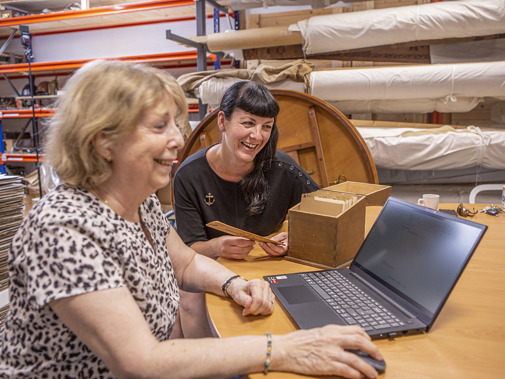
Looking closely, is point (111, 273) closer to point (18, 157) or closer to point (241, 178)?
point (241, 178)

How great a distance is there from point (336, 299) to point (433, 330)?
0.73 feet

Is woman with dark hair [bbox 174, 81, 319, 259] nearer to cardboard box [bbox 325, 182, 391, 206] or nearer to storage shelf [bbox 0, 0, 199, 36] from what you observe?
→ cardboard box [bbox 325, 182, 391, 206]

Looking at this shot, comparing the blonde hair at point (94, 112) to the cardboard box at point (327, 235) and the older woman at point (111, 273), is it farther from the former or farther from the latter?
the cardboard box at point (327, 235)

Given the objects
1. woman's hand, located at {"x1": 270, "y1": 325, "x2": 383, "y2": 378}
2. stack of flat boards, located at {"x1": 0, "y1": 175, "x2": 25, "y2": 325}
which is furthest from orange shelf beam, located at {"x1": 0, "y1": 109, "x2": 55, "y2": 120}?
woman's hand, located at {"x1": 270, "y1": 325, "x2": 383, "y2": 378}

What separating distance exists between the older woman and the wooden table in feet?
0.16

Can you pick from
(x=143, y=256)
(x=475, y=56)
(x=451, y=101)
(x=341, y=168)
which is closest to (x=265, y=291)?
(x=143, y=256)

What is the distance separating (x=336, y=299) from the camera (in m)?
0.96

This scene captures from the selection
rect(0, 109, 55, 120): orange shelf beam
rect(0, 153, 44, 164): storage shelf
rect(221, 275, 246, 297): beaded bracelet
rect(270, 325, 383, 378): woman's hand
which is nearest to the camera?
rect(270, 325, 383, 378): woman's hand

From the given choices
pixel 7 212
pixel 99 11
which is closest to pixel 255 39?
pixel 7 212

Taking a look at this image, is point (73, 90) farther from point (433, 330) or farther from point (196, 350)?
point (433, 330)

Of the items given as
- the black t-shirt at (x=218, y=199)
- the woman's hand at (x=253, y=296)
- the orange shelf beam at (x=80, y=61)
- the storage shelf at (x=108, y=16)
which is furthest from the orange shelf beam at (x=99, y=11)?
the woman's hand at (x=253, y=296)

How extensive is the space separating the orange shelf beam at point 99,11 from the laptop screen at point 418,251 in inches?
132

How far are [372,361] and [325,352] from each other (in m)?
0.09

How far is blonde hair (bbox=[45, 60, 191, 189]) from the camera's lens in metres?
0.81
